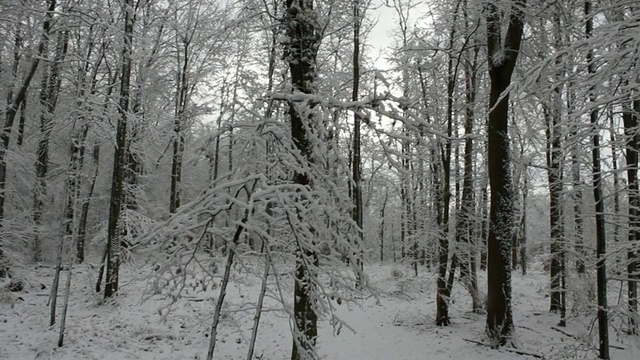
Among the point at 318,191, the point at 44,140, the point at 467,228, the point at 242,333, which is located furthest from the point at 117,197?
the point at 467,228

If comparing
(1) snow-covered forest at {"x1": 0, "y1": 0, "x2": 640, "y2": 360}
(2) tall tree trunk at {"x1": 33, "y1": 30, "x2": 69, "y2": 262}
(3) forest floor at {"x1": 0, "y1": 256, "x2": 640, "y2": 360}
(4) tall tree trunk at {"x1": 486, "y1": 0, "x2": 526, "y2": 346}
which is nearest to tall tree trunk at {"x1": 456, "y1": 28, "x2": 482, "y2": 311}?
(1) snow-covered forest at {"x1": 0, "y1": 0, "x2": 640, "y2": 360}

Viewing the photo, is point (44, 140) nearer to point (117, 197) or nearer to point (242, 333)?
point (117, 197)

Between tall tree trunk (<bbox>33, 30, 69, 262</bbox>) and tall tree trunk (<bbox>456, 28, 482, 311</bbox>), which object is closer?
tall tree trunk (<bbox>456, 28, 482, 311</bbox>)

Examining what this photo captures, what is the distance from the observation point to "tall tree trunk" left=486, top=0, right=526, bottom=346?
7.67 meters

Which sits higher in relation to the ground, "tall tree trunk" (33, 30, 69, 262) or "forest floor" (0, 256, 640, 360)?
"tall tree trunk" (33, 30, 69, 262)

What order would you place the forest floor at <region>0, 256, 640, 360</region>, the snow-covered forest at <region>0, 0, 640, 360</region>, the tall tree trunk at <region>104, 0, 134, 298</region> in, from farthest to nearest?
the tall tree trunk at <region>104, 0, 134, 298</region>, the forest floor at <region>0, 256, 640, 360</region>, the snow-covered forest at <region>0, 0, 640, 360</region>

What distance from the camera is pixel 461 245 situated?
409 inches

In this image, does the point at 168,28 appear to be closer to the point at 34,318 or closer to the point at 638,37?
the point at 34,318

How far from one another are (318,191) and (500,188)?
6.16 metres

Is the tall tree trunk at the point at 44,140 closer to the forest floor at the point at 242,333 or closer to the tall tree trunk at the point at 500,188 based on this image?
the forest floor at the point at 242,333

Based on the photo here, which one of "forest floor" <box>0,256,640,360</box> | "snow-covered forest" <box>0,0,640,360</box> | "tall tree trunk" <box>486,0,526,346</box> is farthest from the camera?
"tall tree trunk" <box>486,0,526,346</box>

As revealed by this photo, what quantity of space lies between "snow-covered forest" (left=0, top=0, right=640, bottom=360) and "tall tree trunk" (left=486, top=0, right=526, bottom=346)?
0.04 meters

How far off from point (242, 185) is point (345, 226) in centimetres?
94

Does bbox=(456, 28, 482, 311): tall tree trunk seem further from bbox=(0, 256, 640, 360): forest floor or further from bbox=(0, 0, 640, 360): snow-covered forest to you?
bbox=(0, 256, 640, 360): forest floor
